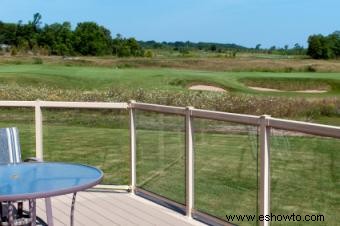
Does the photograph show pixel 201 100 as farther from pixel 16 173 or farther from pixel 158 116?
pixel 16 173

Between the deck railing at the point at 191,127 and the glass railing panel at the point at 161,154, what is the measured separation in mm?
80

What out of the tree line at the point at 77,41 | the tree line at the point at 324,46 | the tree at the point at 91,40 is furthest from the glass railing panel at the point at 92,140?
the tree at the point at 91,40

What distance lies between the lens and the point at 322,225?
4.11m

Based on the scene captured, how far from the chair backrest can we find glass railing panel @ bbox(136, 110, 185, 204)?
1.56 meters

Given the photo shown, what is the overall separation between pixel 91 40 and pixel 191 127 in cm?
7208

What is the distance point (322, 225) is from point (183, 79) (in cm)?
3004

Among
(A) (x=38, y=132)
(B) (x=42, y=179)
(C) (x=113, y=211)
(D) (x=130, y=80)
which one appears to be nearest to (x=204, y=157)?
(C) (x=113, y=211)

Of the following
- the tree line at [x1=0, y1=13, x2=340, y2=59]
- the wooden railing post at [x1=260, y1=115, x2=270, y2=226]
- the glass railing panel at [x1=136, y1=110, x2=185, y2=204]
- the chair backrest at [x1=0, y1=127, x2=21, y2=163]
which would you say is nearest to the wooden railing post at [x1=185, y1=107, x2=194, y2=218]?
the glass railing panel at [x1=136, y1=110, x2=185, y2=204]

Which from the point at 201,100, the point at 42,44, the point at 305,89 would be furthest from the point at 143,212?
the point at 42,44

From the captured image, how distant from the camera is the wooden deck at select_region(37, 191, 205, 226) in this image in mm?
5348

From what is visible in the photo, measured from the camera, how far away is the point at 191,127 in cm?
542

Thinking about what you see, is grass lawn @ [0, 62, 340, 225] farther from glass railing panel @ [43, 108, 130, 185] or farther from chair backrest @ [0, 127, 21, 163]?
chair backrest @ [0, 127, 21, 163]

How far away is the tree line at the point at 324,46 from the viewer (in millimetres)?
73562

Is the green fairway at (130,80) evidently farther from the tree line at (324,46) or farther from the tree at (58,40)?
the tree at (58,40)
